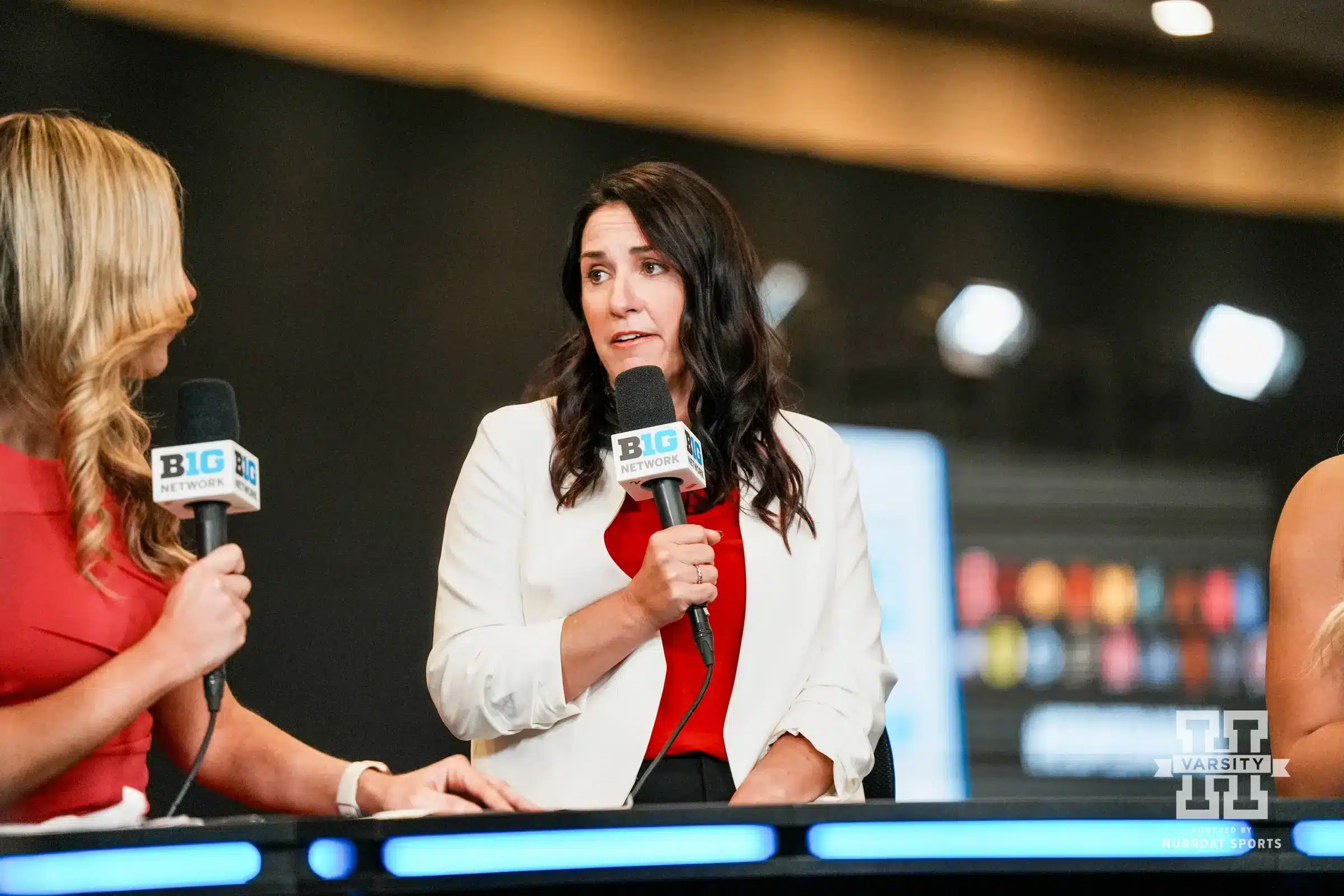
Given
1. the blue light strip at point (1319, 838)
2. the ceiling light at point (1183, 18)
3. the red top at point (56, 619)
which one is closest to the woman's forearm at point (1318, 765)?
the blue light strip at point (1319, 838)

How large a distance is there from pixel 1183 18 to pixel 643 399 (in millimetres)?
3417

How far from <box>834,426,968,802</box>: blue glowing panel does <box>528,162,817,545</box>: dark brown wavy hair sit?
1.73 metres

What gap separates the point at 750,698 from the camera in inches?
75.5

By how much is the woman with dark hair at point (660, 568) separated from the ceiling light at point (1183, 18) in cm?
279

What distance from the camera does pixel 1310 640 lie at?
180 centimetres

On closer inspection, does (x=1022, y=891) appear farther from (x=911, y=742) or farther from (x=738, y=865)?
(x=911, y=742)

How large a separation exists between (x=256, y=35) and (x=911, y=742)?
240 centimetres

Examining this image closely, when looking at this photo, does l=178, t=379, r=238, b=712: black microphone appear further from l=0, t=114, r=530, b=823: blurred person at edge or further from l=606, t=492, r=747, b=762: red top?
l=606, t=492, r=747, b=762: red top

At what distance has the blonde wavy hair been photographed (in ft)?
5.22

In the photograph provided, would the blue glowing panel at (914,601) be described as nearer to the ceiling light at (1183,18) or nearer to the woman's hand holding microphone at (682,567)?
the ceiling light at (1183,18)

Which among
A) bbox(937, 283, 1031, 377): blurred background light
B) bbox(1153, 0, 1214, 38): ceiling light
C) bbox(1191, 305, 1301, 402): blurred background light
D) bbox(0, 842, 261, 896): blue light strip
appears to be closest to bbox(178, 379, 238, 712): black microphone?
bbox(0, 842, 261, 896): blue light strip

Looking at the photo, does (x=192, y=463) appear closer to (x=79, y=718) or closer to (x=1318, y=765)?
Answer: (x=79, y=718)

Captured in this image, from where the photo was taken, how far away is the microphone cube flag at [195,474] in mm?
1409

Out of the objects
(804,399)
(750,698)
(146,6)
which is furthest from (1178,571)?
(146,6)
